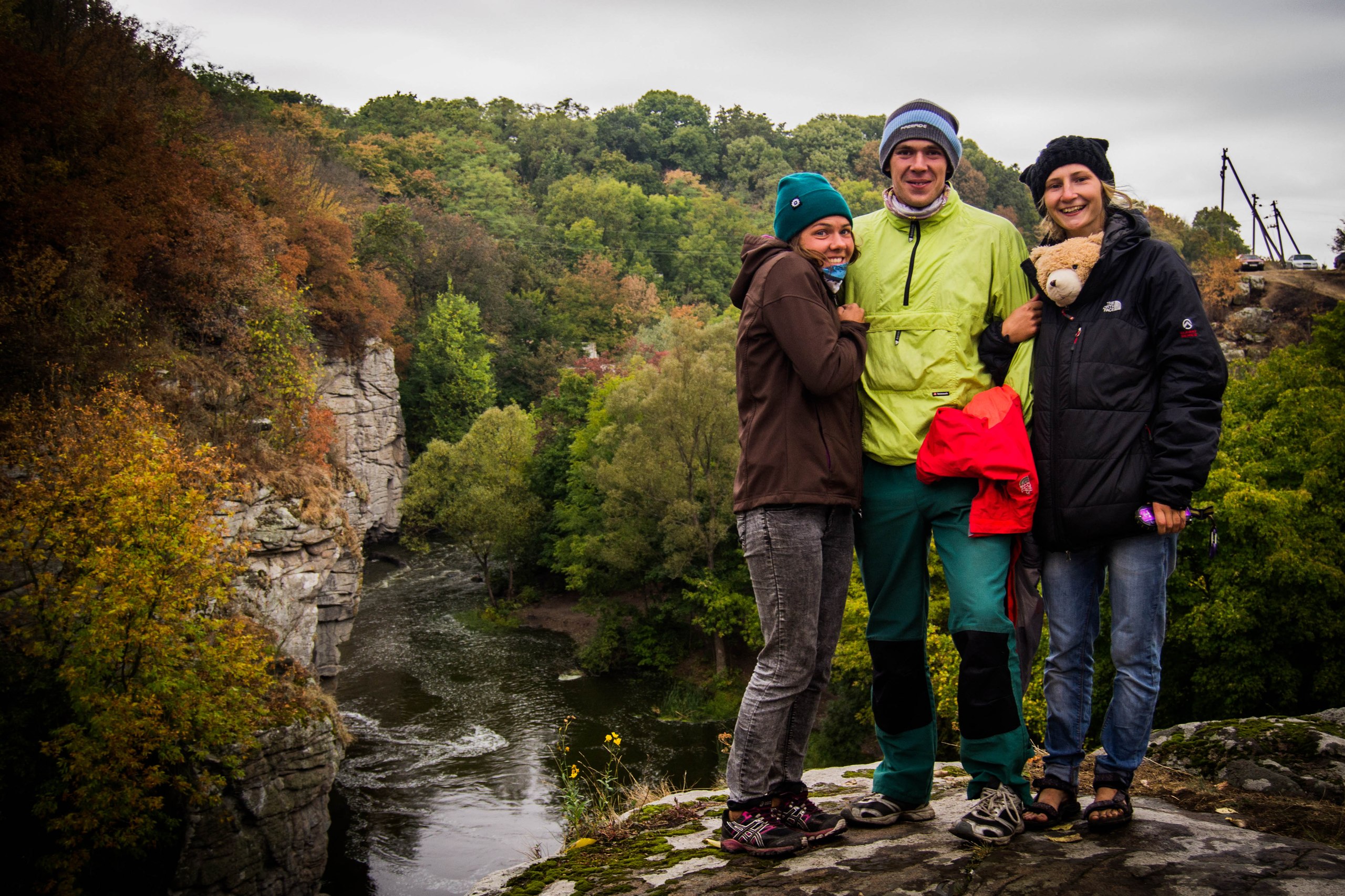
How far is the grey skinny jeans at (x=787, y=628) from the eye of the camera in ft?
9.93

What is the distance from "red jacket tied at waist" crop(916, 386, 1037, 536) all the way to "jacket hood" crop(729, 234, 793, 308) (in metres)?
0.82

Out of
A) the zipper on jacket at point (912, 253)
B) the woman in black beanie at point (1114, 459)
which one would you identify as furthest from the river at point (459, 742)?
the zipper on jacket at point (912, 253)

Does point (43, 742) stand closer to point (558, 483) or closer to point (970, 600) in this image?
point (970, 600)

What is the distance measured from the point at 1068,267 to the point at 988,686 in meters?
1.47

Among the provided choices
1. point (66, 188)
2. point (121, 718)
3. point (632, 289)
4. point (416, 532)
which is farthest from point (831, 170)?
point (121, 718)

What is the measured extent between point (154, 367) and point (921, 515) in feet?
53.6

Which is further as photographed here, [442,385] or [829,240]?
[442,385]

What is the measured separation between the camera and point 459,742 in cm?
2044

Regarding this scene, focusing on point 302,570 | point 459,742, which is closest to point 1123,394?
point 302,570

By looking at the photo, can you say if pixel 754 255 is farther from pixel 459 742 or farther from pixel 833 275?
pixel 459 742

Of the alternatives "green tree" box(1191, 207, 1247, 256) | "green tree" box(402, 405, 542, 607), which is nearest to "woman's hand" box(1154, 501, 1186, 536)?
"green tree" box(402, 405, 542, 607)

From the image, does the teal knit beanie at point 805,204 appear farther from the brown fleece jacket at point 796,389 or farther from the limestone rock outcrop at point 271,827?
the limestone rock outcrop at point 271,827

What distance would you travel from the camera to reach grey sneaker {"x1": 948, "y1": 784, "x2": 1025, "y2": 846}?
2795 mm

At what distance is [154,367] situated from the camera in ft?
51.7
